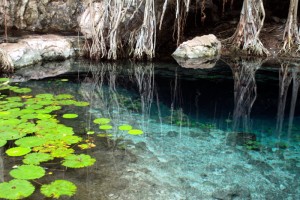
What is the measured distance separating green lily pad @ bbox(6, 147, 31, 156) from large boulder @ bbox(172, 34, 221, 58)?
5.36 m

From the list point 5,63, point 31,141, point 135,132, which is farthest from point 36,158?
point 5,63

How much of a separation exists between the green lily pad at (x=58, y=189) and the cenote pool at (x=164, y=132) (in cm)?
2

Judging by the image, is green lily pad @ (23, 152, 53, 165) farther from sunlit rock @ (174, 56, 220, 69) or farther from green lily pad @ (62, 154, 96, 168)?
sunlit rock @ (174, 56, 220, 69)

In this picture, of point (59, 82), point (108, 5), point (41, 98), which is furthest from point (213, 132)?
point (108, 5)

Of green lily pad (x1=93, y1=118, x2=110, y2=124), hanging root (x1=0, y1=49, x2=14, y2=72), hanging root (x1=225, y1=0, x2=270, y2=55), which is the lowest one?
green lily pad (x1=93, y1=118, x2=110, y2=124)

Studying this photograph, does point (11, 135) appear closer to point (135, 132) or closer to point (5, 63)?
point (135, 132)

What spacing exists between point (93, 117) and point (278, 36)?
596cm

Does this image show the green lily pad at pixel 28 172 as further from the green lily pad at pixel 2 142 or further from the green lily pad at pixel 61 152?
the green lily pad at pixel 2 142

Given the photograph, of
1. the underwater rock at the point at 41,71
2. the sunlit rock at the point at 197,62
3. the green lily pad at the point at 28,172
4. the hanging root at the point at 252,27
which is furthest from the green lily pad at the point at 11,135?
the hanging root at the point at 252,27

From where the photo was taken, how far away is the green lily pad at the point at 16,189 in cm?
228

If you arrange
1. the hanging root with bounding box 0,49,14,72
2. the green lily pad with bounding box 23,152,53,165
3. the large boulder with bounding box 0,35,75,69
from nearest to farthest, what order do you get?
the green lily pad with bounding box 23,152,53,165 → the hanging root with bounding box 0,49,14,72 → the large boulder with bounding box 0,35,75,69

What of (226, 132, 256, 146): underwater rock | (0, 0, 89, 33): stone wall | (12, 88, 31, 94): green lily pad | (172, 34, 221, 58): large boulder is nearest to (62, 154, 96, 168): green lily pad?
(226, 132, 256, 146): underwater rock

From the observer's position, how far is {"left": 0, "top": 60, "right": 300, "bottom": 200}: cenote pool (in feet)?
8.48

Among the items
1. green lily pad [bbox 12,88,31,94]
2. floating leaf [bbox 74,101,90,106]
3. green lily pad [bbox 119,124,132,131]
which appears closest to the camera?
green lily pad [bbox 119,124,132,131]
